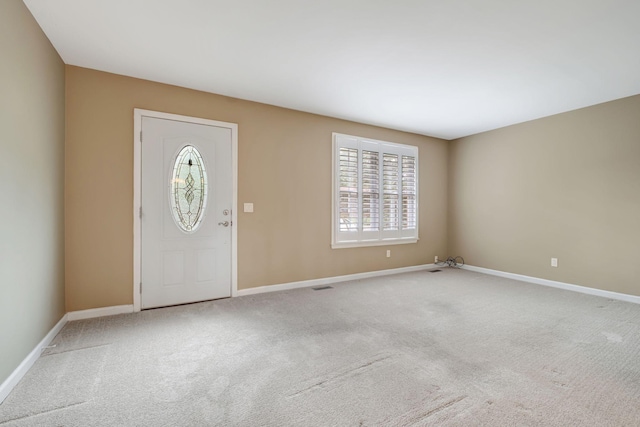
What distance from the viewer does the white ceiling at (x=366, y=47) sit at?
7.22 ft

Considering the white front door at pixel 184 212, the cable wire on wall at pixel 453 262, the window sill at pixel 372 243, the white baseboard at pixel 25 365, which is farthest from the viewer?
the cable wire on wall at pixel 453 262

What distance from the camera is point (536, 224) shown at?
4.77 metres

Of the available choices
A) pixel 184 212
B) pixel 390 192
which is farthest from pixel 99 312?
pixel 390 192

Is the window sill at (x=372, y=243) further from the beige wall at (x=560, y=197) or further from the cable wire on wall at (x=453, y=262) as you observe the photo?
the beige wall at (x=560, y=197)

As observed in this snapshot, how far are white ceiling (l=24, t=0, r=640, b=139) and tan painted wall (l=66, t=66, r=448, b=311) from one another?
0.89 ft

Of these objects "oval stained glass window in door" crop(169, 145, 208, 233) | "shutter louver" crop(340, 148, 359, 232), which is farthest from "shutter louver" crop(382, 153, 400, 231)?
"oval stained glass window in door" crop(169, 145, 208, 233)

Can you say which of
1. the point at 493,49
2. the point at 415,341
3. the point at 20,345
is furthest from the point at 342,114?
the point at 20,345

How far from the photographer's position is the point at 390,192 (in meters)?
5.41

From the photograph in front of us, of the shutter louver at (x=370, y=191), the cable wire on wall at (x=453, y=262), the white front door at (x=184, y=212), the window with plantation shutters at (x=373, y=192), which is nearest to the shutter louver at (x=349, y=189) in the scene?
the window with plantation shutters at (x=373, y=192)

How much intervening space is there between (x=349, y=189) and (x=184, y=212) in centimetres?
251

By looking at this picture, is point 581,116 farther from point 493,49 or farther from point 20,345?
point 20,345

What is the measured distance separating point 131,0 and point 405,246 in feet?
16.5

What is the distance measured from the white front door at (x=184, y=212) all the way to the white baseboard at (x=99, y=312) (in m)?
0.18

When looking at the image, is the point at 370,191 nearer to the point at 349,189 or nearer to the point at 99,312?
the point at 349,189
